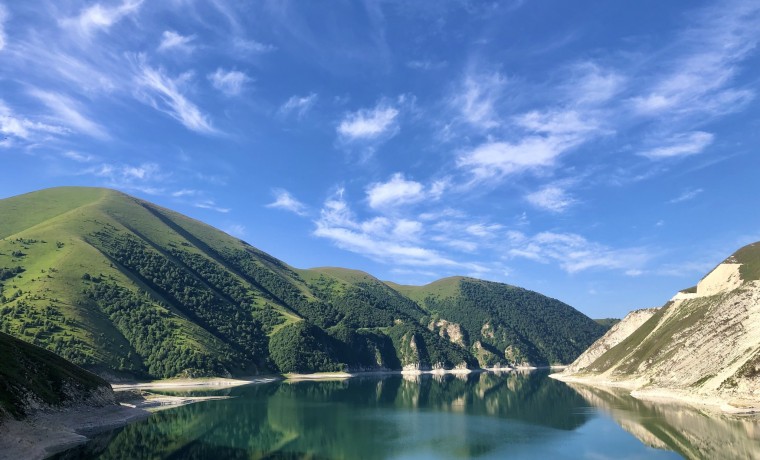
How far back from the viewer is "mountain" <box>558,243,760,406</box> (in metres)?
102

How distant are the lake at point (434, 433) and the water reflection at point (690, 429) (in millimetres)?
144

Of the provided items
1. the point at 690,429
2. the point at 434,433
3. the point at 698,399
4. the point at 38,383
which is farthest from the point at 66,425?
the point at 698,399

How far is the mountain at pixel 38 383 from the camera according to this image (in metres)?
74.6

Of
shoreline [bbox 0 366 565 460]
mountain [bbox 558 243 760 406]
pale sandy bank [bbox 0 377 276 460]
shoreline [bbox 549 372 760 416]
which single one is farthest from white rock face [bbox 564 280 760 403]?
pale sandy bank [bbox 0 377 276 460]

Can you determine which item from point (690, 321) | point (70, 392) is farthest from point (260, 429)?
point (690, 321)

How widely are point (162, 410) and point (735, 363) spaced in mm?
131645

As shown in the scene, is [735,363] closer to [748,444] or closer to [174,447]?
[748,444]

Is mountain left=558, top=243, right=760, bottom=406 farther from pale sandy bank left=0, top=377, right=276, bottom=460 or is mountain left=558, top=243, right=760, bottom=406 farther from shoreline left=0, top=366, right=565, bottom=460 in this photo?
pale sandy bank left=0, top=377, right=276, bottom=460

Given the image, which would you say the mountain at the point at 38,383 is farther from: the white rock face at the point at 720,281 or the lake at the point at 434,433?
the white rock face at the point at 720,281

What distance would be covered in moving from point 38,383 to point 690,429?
110245 mm

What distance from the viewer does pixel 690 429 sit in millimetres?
78188

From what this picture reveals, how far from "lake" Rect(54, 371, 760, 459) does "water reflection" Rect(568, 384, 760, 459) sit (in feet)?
0.47

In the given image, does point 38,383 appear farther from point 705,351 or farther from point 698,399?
point 705,351

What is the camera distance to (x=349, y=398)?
6309 inches
